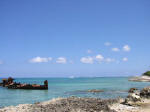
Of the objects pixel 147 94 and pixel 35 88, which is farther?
pixel 35 88

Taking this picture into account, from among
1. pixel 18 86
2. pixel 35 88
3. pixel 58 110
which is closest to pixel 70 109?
pixel 58 110

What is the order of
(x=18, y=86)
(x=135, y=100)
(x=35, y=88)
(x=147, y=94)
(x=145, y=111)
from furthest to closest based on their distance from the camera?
(x=18, y=86) < (x=35, y=88) < (x=147, y=94) < (x=135, y=100) < (x=145, y=111)

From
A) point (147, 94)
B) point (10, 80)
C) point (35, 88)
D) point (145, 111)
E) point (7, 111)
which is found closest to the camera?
point (145, 111)

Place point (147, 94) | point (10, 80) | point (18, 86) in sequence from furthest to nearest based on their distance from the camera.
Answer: point (10, 80) → point (18, 86) → point (147, 94)

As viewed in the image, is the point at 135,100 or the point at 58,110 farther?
the point at 135,100

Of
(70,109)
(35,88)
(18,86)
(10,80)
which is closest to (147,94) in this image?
(70,109)

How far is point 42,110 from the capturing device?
17594mm

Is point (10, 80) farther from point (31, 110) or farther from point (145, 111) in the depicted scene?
point (145, 111)

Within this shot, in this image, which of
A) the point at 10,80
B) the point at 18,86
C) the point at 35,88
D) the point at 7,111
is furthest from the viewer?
the point at 10,80

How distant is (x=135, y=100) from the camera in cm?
2167

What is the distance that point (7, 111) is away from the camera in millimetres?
17969

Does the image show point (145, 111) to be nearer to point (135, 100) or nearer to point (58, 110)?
point (135, 100)

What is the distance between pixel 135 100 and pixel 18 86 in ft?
143

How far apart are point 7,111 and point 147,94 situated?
18.6 m
